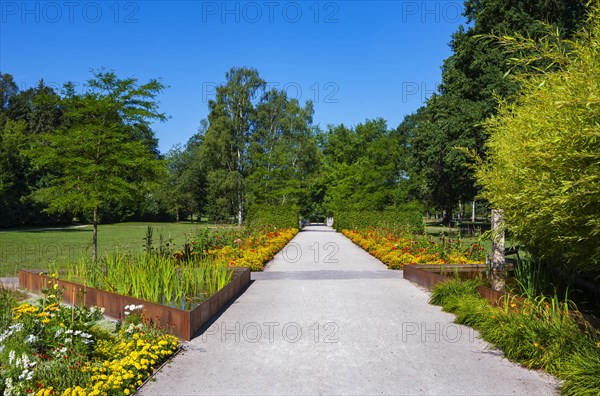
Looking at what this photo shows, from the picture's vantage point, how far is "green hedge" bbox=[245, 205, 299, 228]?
29359 mm

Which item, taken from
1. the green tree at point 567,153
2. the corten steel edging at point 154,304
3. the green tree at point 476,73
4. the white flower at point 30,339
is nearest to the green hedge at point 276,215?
the green tree at point 476,73

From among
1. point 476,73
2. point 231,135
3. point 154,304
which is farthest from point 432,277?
point 231,135

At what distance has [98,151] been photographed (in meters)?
10.7

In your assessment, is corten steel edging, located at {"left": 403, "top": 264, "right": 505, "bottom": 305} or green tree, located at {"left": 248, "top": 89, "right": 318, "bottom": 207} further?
green tree, located at {"left": 248, "top": 89, "right": 318, "bottom": 207}

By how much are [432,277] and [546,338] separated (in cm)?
441

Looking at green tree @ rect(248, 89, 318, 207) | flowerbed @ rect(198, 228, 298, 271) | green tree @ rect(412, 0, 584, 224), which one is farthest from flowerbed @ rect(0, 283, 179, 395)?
green tree @ rect(248, 89, 318, 207)

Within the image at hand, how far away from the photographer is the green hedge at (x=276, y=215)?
29.4 metres

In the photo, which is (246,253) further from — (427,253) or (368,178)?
(368,178)

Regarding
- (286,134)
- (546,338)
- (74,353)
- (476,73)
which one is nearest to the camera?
(74,353)

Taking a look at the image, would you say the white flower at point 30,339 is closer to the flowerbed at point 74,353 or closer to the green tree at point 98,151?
the flowerbed at point 74,353

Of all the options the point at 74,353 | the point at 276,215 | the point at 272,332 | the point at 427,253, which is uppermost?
the point at 276,215

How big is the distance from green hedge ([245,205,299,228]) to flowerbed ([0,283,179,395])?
23257 mm

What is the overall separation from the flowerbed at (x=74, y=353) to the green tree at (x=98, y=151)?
5.21 meters

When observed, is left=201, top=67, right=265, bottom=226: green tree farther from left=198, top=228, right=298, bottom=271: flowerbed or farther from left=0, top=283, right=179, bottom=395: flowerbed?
left=0, top=283, right=179, bottom=395: flowerbed
